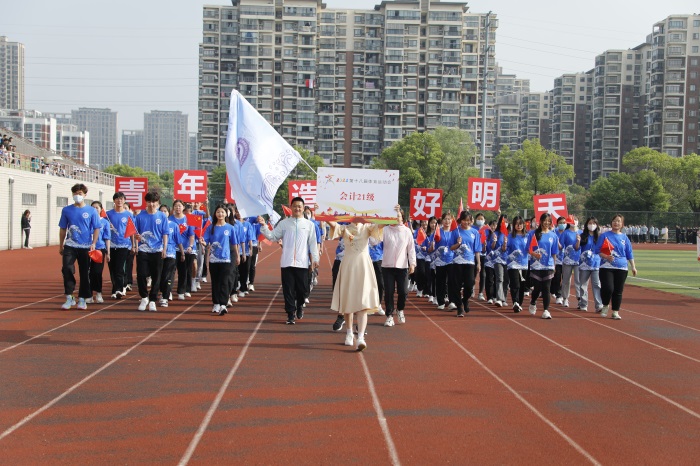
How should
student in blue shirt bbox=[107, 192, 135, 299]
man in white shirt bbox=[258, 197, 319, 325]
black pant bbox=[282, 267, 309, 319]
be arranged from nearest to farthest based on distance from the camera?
man in white shirt bbox=[258, 197, 319, 325] → black pant bbox=[282, 267, 309, 319] → student in blue shirt bbox=[107, 192, 135, 299]

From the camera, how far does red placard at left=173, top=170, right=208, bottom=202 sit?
1603cm

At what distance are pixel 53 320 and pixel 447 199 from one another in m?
55.9

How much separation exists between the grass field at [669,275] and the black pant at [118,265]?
43.7 feet

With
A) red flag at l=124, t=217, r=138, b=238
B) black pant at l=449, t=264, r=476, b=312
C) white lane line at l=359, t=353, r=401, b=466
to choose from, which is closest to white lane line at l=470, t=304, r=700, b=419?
black pant at l=449, t=264, r=476, b=312

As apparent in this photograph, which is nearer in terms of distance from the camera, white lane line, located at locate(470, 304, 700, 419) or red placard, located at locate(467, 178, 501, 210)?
white lane line, located at locate(470, 304, 700, 419)

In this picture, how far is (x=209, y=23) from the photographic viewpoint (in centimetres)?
10069

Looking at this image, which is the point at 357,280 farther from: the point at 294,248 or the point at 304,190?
the point at 304,190

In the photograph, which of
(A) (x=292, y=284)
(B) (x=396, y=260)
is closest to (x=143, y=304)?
(A) (x=292, y=284)

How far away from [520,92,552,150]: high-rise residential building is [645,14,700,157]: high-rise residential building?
45.8 m

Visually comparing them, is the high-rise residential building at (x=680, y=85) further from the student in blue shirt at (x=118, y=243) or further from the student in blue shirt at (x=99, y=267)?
the student in blue shirt at (x=99, y=267)

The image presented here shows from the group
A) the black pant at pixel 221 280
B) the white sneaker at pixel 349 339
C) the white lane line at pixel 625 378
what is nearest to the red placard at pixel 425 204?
the white lane line at pixel 625 378

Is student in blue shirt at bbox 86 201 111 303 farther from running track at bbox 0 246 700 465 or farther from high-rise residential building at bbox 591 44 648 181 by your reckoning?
high-rise residential building at bbox 591 44 648 181

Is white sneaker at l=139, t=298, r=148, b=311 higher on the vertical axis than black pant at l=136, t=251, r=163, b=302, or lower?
lower

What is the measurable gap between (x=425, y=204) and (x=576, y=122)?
13092cm
